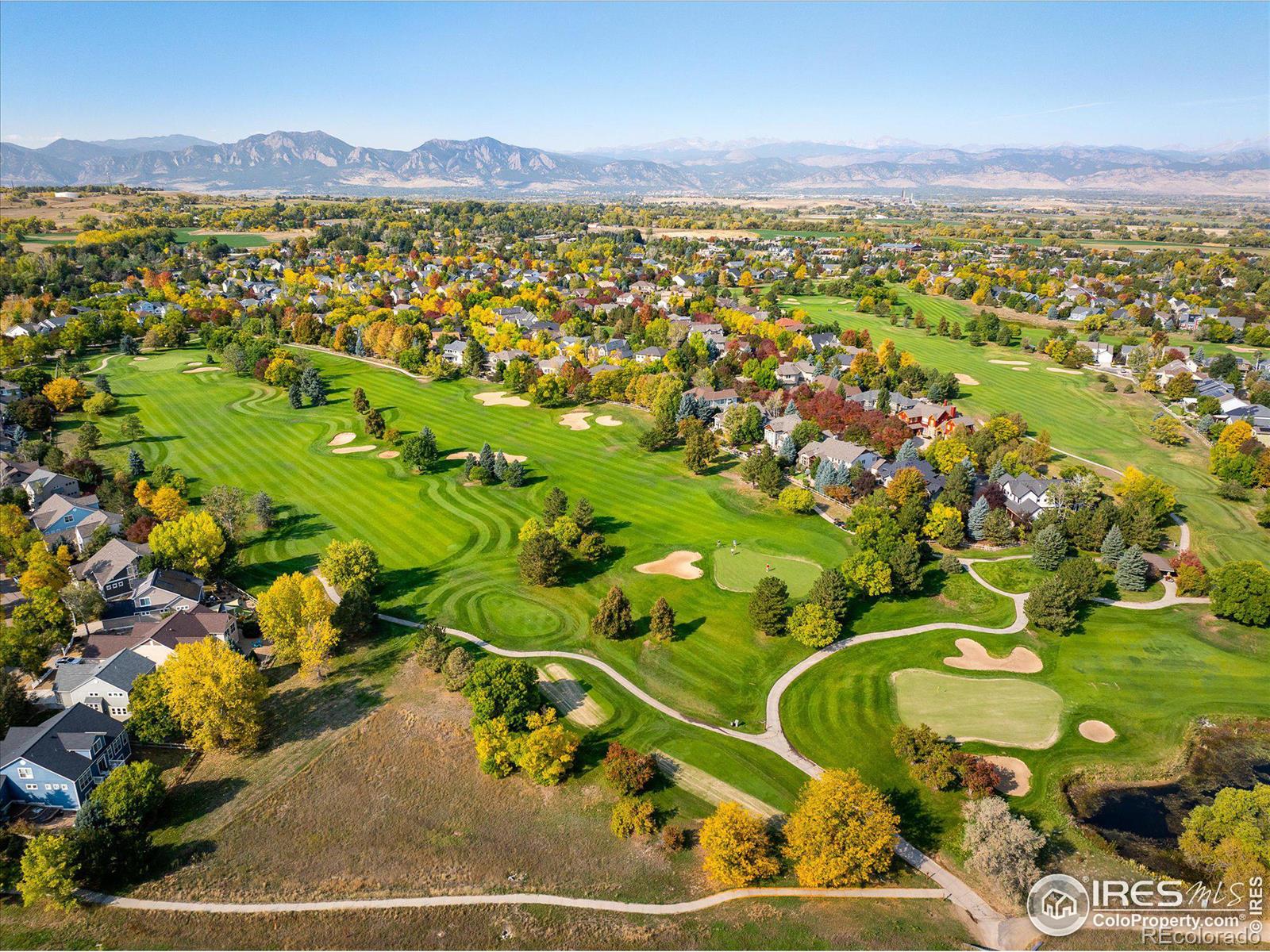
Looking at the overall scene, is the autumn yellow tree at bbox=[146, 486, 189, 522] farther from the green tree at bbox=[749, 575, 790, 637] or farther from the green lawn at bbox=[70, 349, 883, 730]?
the green tree at bbox=[749, 575, 790, 637]

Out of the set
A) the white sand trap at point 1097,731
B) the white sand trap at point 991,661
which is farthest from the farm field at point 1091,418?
the white sand trap at point 1097,731

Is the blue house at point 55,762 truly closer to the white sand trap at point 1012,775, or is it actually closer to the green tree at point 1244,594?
the white sand trap at point 1012,775

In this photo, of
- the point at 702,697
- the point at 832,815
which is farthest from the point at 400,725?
the point at 832,815

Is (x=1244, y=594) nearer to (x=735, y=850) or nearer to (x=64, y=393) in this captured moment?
(x=735, y=850)

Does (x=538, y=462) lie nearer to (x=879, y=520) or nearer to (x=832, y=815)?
(x=879, y=520)

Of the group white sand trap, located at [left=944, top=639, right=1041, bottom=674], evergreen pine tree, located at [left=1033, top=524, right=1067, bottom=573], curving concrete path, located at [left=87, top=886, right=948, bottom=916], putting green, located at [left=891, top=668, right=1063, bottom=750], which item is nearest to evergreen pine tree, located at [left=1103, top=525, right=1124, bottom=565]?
evergreen pine tree, located at [left=1033, top=524, right=1067, bottom=573]

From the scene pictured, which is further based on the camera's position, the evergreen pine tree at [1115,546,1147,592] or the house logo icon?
the evergreen pine tree at [1115,546,1147,592]
